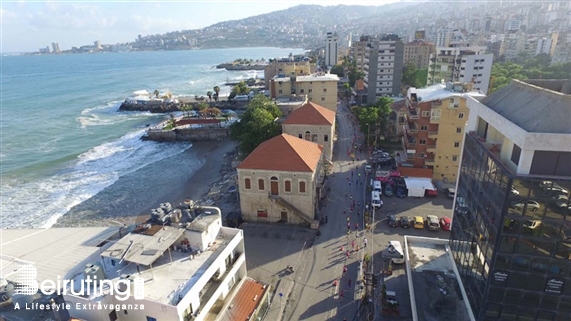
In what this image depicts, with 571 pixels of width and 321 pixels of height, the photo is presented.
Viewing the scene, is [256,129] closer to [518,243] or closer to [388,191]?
[388,191]

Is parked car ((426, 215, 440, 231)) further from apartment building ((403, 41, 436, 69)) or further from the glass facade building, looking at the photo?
apartment building ((403, 41, 436, 69))

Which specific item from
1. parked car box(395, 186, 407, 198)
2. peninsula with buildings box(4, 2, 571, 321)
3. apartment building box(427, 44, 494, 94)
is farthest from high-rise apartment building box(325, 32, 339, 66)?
parked car box(395, 186, 407, 198)

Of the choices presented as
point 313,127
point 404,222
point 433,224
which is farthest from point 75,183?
point 433,224

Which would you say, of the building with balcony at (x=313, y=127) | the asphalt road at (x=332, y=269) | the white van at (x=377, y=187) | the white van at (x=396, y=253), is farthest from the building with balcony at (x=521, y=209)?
the building with balcony at (x=313, y=127)

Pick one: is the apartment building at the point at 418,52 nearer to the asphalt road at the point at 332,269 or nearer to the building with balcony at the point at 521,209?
the asphalt road at the point at 332,269

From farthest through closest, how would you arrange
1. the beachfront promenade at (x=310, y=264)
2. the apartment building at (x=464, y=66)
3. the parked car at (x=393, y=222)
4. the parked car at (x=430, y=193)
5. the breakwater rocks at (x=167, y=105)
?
the breakwater rocks at (x=167, y=105) < the apartment building at (x=464, y=66) < the parked car at (x=430, y=193) < the parked car at (x=393, y=222) < the beachfront promenade at (x=310, y=264)

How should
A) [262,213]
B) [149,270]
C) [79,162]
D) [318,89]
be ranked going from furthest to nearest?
[318,89]
[79,162]
[262,213]
[149,270]
